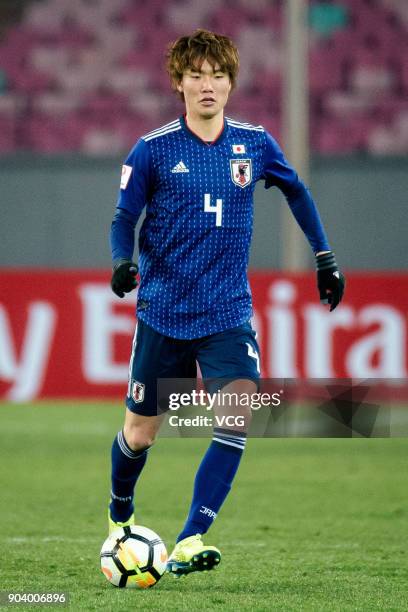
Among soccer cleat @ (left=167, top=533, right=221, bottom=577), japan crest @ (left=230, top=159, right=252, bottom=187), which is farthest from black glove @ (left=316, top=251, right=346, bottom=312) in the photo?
soccer cleat @ (left=167, top=533, right=221, bottom=577)

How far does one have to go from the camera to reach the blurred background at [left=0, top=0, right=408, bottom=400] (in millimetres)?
14594

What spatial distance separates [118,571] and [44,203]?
34.8 ft

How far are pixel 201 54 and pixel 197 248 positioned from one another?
26.8 inches

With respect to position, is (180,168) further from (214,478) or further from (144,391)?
(214,478)

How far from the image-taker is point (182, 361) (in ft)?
15.2

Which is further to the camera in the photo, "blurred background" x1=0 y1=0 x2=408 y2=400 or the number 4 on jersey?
"blurred background" x1=0 y1=0 x2=408 y2=400

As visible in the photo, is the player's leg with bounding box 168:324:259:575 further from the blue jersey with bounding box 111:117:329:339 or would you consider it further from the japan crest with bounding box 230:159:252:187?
the japan crest with bounding box 230:159:252:187

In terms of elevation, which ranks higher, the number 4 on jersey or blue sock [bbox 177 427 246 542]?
the number 4 on jersey

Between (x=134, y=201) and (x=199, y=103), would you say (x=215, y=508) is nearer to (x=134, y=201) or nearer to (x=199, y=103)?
(x=134, y=201)

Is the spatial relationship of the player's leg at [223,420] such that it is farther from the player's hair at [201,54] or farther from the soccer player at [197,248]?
the player's hair at [201,54]

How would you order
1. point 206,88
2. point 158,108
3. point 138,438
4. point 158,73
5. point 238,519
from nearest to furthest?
point 206,88 → point 138,438 → point 238,519 → point 158,108 → point 158,73

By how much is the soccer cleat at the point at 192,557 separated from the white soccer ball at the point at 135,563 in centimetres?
11

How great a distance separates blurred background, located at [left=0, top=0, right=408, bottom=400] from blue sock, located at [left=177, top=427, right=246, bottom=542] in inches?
293

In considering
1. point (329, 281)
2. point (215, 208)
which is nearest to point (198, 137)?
point (215, 208)
